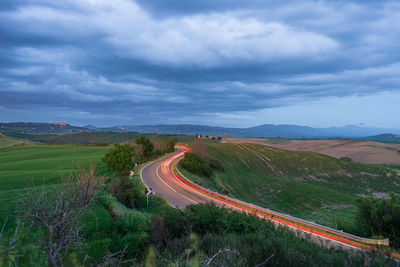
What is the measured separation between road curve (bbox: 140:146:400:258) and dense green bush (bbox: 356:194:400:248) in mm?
1319

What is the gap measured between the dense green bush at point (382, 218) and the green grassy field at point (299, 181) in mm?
11228

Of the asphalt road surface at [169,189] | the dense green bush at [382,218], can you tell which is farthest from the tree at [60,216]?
the dense green bush at [382,218]

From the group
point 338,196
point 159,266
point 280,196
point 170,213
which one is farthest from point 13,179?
point 338,196

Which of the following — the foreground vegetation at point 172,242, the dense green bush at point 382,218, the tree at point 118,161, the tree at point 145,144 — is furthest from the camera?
the tree at point 145,144

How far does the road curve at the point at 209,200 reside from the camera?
12934mm

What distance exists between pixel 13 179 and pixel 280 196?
3569 cm

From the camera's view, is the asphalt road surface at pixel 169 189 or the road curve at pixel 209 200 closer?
the road curve at pixel 209 200

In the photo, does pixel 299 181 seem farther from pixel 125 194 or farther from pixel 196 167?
pixel 125 194

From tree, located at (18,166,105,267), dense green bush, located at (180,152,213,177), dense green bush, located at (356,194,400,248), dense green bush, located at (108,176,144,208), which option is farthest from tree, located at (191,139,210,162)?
tree, located at (18,166,105,267)

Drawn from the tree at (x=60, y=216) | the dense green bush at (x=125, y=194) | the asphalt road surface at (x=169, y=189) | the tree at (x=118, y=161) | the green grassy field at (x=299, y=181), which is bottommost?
the green grassy field at (x=299, y=181)

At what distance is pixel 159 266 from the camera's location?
4.41 meters

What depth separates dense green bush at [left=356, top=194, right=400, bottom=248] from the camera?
473 inches

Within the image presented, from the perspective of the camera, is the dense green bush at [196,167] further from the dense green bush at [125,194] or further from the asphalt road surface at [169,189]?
the dense green bush at [125,194]

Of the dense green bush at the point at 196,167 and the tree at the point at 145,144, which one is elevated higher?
the tree at the point at 145,144
